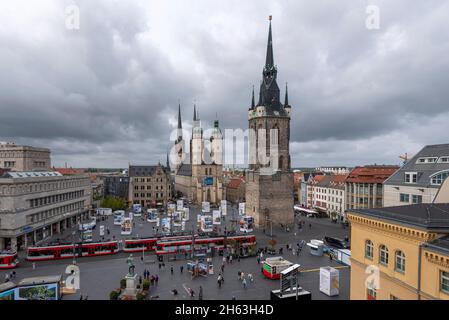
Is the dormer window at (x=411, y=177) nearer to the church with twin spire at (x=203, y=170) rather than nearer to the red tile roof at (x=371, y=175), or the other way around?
the red tile roof at (x=371, y=175)

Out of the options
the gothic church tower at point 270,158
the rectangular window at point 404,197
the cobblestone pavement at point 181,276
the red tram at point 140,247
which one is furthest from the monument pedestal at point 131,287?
the rectangular window at point 404,197

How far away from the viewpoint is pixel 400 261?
14.8 meters

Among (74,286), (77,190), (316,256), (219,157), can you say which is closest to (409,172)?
(316,256)

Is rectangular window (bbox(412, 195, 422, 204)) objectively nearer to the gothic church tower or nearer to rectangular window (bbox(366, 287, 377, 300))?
the gothic church tower

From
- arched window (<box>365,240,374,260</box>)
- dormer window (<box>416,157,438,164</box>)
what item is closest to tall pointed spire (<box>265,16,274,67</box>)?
dormer window (<box>416,157,438,164</box>)

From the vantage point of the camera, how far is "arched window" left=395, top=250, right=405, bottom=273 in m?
14.5

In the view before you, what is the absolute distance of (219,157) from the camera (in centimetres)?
10625

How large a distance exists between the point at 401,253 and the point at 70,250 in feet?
118

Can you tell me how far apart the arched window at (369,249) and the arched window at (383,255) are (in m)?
0.64

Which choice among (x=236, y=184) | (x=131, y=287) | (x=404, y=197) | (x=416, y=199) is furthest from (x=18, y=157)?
(x=416, y=199)

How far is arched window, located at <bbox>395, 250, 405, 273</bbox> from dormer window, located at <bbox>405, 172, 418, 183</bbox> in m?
29.4

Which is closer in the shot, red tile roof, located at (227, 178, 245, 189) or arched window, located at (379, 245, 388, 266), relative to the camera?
arched window, located at (379, 245, 388, 266)

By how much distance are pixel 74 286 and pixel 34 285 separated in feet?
16.6
